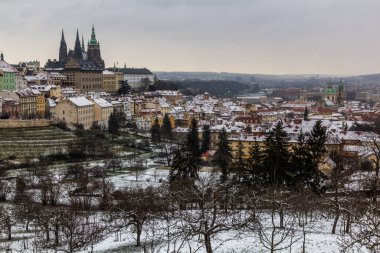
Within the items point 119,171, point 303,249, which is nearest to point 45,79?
point 119,171

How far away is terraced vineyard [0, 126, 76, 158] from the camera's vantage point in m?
53.2

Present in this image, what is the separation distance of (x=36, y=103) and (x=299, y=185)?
55986 mm

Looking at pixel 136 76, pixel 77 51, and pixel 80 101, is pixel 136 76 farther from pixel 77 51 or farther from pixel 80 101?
pixel 80 101

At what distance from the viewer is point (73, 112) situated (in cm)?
7312

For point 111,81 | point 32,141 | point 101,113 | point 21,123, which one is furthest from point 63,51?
point 32,141

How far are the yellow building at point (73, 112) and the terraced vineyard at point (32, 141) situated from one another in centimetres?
611

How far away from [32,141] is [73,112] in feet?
50.6

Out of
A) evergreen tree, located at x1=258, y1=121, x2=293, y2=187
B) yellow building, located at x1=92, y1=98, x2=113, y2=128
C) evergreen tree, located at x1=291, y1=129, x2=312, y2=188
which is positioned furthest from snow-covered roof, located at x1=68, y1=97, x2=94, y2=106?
evergreen tree, located at x1=291, y1=129, x2=312, y2=188

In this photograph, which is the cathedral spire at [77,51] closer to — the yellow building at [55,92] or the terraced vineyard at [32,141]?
the yellow building at [55,92]

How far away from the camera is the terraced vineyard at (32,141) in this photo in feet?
175

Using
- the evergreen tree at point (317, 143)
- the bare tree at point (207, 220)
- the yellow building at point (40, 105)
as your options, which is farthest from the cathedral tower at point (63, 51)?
the bare tree at point (207, 220)

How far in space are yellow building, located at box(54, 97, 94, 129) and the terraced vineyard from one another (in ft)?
20.1

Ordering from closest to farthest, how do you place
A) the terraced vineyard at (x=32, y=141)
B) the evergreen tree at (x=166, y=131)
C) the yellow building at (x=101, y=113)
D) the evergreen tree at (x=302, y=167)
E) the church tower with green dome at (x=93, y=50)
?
the evergreen tree at (x=302, y=167) < the terraced vineyard at (x=32, y=141) < the evergreen tree at (x=166, y=131) < the yellow building at (x=101, y=113) < the church tower with green dome at (x=93, y=50)

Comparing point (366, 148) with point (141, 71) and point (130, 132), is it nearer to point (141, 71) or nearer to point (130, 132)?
point (130, 132)
